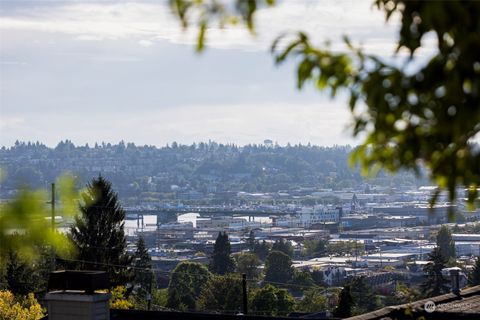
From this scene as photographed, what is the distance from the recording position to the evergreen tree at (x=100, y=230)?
155ft

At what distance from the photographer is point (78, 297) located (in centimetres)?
1090

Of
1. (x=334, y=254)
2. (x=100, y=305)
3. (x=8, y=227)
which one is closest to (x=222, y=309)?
(x=8, y=227)

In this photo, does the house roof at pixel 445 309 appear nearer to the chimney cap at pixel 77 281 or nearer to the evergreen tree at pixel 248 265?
the chimney cap at pixel 77 281

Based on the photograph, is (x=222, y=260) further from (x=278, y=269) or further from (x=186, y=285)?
(x=186, y=285)

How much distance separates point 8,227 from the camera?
683 inches

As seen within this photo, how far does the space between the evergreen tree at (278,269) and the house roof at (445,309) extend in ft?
234

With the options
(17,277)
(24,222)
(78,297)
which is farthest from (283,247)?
(78,297)

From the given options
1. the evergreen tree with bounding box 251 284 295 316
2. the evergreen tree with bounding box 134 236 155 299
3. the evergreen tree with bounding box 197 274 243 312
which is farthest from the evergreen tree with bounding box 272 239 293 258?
the evergreen tree with bounding box 251 284 295 316

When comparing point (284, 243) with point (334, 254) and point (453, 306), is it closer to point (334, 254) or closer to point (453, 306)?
point (334, 254)

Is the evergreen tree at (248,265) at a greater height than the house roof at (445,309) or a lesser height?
lesser

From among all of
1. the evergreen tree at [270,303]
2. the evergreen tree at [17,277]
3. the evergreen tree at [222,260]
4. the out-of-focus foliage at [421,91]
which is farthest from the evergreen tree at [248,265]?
the out-of-focus foliage at [421,91]

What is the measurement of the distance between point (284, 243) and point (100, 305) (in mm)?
107593

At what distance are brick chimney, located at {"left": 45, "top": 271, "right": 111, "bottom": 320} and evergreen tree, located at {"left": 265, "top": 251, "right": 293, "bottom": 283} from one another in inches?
2814

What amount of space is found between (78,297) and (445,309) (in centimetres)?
369
